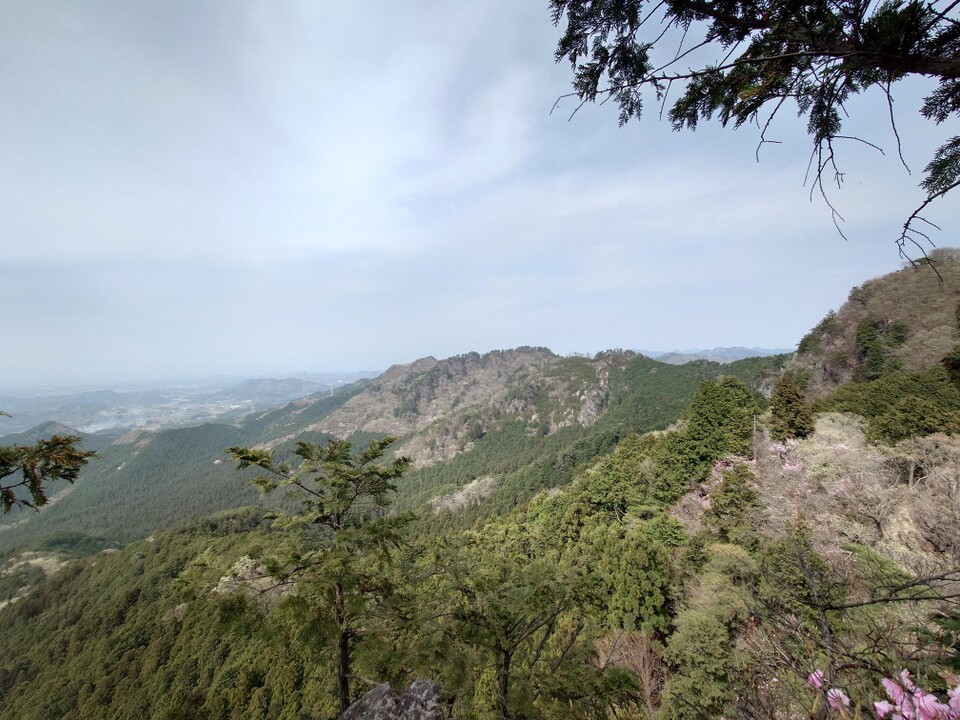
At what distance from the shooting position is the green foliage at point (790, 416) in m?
27.6

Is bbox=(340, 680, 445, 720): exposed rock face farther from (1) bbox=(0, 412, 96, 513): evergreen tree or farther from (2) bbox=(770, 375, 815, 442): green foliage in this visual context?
(2) bbox=(770, 375, 815, 442): green foliage

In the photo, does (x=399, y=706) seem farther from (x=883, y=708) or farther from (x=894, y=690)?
(x=894, y=690)

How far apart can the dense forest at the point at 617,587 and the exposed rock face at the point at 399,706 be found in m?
0.27

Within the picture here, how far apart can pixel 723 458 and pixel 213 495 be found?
217 metres

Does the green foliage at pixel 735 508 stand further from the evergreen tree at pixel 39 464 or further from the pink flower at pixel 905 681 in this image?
the evergreen tree at pixel 39 464

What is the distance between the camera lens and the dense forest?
469 cm

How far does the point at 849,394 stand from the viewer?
2962cm

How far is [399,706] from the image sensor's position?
6.74m

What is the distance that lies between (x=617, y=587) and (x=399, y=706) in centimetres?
1860

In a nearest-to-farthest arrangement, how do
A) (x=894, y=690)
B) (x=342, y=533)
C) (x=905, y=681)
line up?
(x=905, y=681) → (x=894, y=690) → (x=342, y=533)

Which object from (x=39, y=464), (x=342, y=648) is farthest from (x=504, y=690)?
(x=39, y=464)

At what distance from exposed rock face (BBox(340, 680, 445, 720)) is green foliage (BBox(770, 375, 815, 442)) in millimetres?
31125

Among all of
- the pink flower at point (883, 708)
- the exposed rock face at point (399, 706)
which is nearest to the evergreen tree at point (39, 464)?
the exposed rock face at point (399, 706)

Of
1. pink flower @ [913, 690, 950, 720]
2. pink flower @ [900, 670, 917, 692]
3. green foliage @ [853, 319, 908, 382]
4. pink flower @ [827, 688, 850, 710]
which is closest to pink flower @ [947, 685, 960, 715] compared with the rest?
pink flower @ [913, 690, 950, 720]
